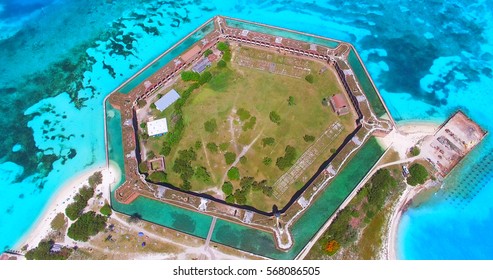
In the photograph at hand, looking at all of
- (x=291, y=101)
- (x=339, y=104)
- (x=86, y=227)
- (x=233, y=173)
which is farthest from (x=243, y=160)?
(x=86, y=227)

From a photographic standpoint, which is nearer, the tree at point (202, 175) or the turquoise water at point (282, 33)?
the tree at point (202, 175)

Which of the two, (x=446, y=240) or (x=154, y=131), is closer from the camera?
(x=446, y=240)

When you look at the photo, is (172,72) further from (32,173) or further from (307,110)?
(32,173)

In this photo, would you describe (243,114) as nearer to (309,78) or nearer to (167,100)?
(309,78)

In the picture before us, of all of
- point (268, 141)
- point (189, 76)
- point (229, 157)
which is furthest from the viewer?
point (189, 76)

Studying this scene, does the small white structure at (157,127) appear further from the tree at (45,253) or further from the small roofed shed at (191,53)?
the tree at (45,253)

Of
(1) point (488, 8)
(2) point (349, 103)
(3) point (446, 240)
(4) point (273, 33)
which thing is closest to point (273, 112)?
(2) point (349, 103)

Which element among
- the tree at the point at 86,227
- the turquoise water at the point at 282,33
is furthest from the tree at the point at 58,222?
the turquoise water at the point at 282,33
